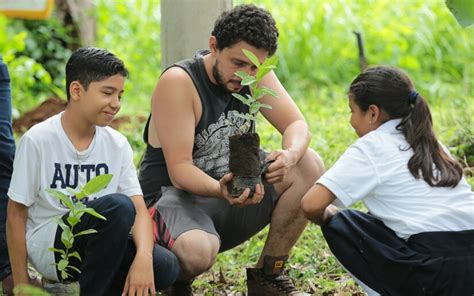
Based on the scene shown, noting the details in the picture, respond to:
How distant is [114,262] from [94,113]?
0.62 meters

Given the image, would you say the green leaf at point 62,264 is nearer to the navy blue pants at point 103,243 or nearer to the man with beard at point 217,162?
the navy blue pants at point 103,243

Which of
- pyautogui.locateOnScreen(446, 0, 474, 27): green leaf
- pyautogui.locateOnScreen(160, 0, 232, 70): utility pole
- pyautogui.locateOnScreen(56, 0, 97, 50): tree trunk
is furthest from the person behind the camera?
pyautogui.locateOnScreen(56, 0, 97, 50): tree trunk

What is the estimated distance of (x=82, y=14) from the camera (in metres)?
10.3

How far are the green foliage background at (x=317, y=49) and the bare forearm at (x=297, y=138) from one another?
11.3ft

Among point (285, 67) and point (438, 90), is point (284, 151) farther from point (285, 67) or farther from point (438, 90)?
point (285, 67)

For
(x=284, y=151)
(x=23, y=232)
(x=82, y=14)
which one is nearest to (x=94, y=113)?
(x=23, y=232)

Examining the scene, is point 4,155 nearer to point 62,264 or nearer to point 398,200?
point 62,264

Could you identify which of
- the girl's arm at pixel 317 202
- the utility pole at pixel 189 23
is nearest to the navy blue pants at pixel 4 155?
the utility pole at pixel 189 23

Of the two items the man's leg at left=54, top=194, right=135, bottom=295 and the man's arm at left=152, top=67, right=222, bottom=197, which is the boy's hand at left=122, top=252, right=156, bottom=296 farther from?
the man's arm at left=152, top=67, right=222, bottom=197

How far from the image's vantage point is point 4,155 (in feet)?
14.4

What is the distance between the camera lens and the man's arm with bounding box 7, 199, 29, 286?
3836mm

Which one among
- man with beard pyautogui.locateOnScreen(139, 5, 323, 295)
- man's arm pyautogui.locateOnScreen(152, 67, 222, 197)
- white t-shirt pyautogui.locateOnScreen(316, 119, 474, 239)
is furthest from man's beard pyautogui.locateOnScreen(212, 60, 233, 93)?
white t-shirt pyautogui.locateOnScreen(316, 119, 474, 239)

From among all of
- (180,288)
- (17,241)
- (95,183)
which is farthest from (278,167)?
(17,241)

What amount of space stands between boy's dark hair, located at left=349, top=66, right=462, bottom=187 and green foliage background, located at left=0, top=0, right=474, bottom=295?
393 centimetres
